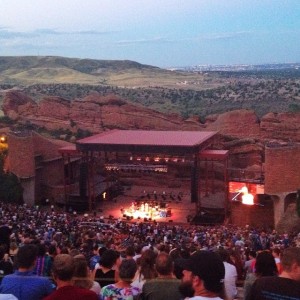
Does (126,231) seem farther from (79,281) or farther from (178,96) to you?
(178,96)

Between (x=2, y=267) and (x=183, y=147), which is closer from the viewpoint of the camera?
(x=2, y=267)

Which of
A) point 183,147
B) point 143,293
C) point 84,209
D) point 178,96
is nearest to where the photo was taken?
point 143,293

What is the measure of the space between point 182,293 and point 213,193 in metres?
36.7

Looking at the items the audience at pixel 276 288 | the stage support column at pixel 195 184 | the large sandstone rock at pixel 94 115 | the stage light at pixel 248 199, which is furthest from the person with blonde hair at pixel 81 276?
the large sandstone rock at pixel 94 115

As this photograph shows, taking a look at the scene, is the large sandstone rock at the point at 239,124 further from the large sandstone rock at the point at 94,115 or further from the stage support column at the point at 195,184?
the stage support column at the point at 195,184

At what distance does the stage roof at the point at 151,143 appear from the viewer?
3847 cm

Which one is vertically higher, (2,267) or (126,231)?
(2,267)

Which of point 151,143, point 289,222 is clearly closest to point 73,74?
point 151,143

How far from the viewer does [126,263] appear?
6711 mm

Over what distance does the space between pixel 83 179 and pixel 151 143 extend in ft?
18.0

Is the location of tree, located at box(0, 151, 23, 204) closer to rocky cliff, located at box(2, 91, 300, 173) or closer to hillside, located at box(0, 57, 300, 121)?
rocky cliff, located at box(2, 91, 300, 173)

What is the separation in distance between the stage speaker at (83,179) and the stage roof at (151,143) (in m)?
1.27

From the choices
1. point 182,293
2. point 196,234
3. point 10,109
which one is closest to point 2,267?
point 182,293

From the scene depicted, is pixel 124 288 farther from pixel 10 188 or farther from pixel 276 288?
pixel 10 188
